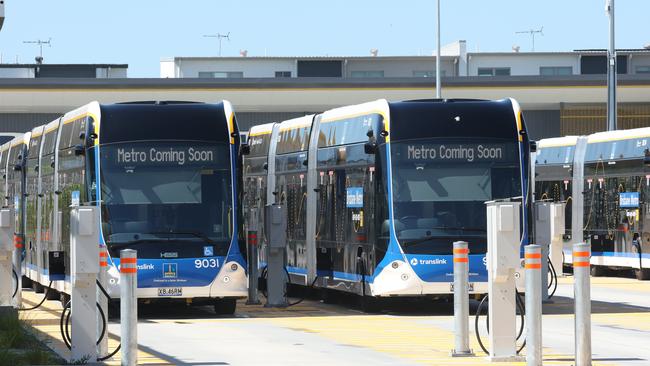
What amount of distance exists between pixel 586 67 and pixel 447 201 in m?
66.8

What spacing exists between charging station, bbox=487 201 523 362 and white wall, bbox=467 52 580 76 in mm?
74754

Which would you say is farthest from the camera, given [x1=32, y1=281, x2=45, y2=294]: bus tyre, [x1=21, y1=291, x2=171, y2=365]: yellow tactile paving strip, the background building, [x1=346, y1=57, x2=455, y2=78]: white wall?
[x1=346, y1=57, x2=455, y2=78]: white wall

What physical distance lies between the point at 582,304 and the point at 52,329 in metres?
9.34

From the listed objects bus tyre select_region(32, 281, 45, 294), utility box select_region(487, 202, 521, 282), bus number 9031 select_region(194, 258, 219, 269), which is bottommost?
bus tyre select_region(32, 281, 45, 294)

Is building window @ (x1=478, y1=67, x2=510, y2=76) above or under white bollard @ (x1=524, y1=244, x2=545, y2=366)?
above

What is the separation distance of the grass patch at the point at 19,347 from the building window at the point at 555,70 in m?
71.7

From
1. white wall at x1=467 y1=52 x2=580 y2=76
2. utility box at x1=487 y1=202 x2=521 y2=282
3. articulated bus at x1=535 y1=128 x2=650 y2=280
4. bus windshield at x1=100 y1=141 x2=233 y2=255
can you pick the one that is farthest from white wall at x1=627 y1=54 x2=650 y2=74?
utility box at x1=487 y1=202 x2=521 y2=282

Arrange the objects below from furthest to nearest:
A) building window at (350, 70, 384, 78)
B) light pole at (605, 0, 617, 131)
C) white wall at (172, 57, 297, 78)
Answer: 1. white wall at (172, 57, 297, 78)
2. building window at (350, 70, 384, 78)
3. light pole at (605, 0, 617, 131)

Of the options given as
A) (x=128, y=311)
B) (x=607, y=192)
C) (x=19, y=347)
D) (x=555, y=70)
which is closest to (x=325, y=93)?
(x=555, y=70)

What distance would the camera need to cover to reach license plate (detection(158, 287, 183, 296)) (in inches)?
1003

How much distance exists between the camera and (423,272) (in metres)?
25.8

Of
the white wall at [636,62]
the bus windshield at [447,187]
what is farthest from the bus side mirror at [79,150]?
the white wall at [636,62]

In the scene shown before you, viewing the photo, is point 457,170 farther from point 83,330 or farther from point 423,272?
point 83,330

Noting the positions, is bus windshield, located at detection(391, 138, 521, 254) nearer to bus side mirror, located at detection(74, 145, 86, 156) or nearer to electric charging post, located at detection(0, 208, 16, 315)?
bus side mirror, located at detection(74, 145, 86, 156)
